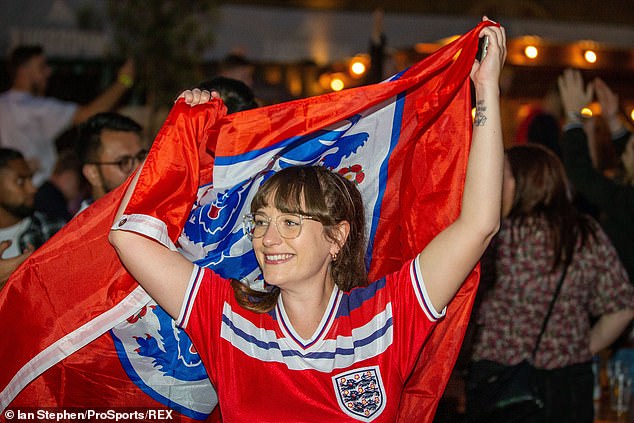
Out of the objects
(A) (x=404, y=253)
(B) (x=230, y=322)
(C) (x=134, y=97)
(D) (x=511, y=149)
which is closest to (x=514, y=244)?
(D) (x=511, y=149)

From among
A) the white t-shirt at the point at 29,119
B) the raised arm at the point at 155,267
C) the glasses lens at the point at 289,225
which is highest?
the white t-shirt at the point at 29,119

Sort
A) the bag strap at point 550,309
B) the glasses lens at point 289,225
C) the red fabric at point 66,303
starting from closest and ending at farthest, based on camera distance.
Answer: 1. the glasses lens at point 289,225
2. the red fabric at point 66,303
3. the bag strap at point 550,309

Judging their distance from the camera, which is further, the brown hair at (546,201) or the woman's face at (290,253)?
the brown hair at (546,201)

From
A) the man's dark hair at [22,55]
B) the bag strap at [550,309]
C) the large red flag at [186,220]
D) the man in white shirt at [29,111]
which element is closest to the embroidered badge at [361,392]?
the large red flag at [186,220]

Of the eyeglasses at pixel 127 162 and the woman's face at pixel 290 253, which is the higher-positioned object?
the eyeglasses at pixel 127 162

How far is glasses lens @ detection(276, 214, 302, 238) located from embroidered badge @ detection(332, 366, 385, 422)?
0.41 m

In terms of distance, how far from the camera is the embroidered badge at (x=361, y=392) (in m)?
2.19

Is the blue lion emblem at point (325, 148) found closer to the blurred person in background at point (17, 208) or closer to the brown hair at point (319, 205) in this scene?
the brown hair at point (319, 205)

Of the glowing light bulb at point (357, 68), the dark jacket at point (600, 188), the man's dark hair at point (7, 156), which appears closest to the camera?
the man's dark hair at point (7, 156)

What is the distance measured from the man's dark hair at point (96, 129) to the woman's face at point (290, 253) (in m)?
1.58

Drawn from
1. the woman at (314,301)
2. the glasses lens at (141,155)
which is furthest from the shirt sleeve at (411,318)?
the glasses lens at (141,155)

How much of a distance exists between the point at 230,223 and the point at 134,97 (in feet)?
23.3

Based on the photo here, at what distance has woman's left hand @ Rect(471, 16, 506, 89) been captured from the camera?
87.4 inches

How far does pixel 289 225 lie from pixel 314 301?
0.23 meters
